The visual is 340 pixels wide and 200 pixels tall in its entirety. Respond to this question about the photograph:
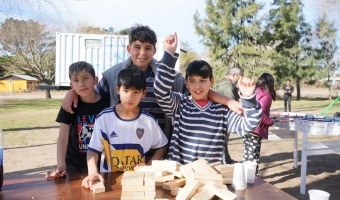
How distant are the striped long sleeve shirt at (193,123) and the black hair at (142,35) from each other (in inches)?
12.7

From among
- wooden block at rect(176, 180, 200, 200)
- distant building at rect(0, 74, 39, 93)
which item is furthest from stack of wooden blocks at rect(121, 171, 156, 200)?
distant building at rect(0, 74, 39, 93)

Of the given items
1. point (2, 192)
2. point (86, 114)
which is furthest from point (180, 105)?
point (2, 192)

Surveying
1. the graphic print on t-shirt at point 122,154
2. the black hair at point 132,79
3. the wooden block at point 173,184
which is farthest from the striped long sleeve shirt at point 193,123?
the wooden block at point 173,184

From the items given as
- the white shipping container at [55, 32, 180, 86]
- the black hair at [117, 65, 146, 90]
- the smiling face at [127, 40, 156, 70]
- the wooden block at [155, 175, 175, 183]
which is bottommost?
the wooden block at [155, 175, 175, 183]

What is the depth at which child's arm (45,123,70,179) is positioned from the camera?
5.78 feet

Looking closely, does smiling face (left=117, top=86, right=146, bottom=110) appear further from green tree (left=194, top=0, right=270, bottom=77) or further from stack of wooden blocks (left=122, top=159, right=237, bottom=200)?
green tree (left=194, top=0, right=270, bottom=77)

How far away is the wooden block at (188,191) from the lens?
132 centimetres

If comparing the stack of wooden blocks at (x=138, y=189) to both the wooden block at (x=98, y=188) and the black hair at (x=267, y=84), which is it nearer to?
the wooden block at (x=98, y=188)

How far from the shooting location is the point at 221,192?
1.36 m

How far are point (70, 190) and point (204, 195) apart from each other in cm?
69

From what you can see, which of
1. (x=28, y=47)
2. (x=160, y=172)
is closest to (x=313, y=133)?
(x=160, y=172)

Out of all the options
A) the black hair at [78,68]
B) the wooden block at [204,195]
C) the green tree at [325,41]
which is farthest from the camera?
the green tree at [325,41]

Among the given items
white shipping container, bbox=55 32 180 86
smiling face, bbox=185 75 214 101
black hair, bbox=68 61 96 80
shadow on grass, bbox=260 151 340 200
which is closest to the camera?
smiling face, bbox=185 75 214 101

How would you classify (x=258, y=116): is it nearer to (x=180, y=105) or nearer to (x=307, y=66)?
(x=180, y=105)
